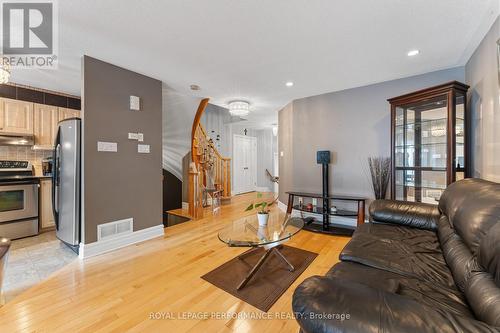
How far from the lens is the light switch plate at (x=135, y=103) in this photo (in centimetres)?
288

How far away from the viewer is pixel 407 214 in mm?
2021

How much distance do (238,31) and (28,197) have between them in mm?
3817

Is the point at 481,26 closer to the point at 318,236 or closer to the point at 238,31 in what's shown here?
the point at 238,31

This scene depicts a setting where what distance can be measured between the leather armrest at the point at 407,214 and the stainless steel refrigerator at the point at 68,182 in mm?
3430

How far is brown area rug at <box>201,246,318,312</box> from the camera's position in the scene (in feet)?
5.74

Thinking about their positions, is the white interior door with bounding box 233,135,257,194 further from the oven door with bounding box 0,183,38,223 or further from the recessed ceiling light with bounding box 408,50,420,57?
the recessed ceiling light with bounding box 408,50,420,57

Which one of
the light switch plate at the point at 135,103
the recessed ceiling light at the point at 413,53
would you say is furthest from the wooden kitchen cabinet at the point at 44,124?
the recessed ceiling light at the point at 413,53

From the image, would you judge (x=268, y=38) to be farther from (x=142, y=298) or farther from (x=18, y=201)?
(x=18, y=201)

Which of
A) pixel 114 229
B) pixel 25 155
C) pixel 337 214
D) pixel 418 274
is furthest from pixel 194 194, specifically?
pixel 418 274

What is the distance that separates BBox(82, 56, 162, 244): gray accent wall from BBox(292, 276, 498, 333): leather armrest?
2732 mm

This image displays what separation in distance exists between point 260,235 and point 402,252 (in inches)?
45.0

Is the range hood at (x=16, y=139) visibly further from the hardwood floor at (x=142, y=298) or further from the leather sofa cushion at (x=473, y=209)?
the leather sofa cushion at (x=473, y=209)

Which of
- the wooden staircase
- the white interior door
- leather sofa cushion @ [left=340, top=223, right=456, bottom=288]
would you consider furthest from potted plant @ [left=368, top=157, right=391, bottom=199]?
the white interior door

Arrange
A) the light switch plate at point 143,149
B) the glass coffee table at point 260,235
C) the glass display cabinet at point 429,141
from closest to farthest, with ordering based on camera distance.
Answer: the glass coffee table at point 260,235, the glass display cabinet at point 429,141, the light switch plate at point 143,149
